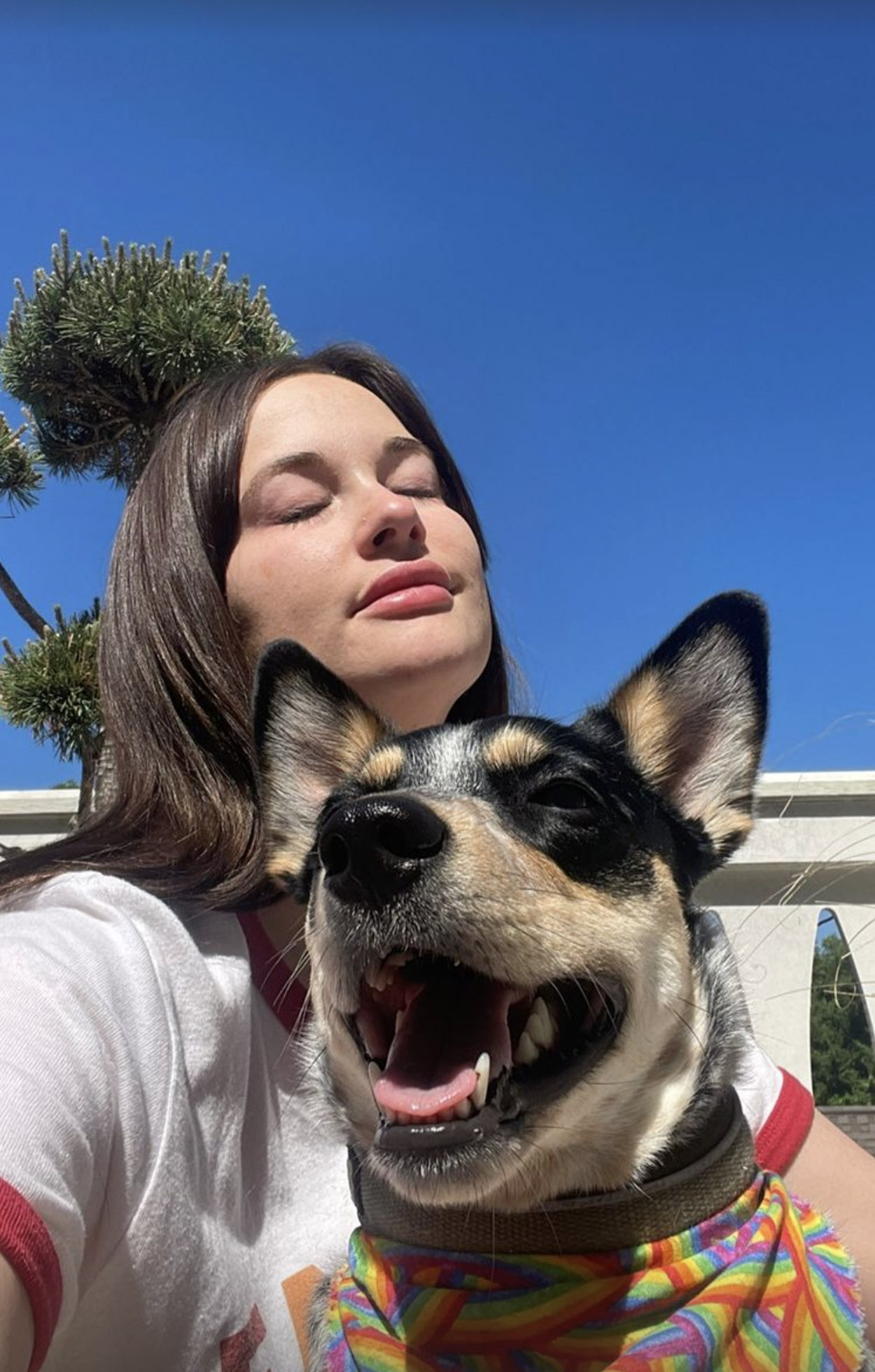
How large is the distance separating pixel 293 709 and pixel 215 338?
42.5ft

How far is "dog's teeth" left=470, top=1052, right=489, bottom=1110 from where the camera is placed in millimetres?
1615

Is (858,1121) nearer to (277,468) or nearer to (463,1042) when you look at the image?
(277,468)

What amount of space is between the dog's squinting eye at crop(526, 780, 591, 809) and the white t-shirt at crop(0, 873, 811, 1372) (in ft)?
2.33

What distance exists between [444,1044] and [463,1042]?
0.03 m

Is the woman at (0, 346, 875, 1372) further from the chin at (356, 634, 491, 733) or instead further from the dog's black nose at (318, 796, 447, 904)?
the dog's black nose at (318, 796, 447, 904)

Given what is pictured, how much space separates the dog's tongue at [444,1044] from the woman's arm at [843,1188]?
1067 mm

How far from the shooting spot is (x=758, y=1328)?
1655 mm

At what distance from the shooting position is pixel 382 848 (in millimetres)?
1700

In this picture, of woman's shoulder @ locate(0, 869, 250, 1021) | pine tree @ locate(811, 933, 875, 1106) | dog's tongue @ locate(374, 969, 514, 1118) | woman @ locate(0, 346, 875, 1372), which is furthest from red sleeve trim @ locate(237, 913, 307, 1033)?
pine tree @ locate(811, 933, 875, 1106)

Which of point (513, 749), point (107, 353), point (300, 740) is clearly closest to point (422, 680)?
point (300, 740)

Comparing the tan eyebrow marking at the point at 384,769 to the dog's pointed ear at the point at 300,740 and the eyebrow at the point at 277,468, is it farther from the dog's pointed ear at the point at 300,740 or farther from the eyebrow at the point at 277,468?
the eyebrow at the point at 277,468

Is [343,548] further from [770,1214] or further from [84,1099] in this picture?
[770,1214]

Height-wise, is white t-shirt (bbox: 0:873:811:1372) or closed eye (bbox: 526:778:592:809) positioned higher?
closed eye (bbox: 526:778:592:809)

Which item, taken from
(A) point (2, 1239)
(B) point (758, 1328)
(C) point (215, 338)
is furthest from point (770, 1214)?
(C) point (215, 338)
